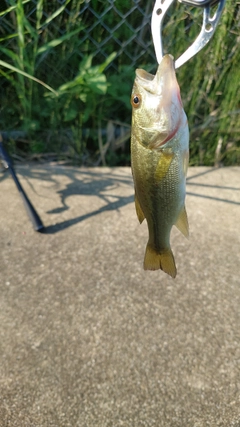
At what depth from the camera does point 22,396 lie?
4.49 ft

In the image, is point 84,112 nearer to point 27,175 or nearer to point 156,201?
point 27,175

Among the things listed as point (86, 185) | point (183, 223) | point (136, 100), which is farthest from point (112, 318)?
point (86, 185)

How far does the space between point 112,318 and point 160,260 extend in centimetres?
59

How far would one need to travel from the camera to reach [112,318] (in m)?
1.66

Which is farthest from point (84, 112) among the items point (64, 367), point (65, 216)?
point (64, 367)

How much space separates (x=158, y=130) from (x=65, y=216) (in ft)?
4.55

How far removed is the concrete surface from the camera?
136cm

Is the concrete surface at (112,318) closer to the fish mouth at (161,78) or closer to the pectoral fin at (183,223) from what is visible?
the pectoral fin at (183,223)

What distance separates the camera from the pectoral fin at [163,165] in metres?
0.98

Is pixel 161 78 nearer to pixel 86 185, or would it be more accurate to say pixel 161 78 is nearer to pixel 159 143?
pixel 159 143

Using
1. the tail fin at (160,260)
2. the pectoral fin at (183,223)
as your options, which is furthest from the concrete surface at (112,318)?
the pectoral fin at (183,223)

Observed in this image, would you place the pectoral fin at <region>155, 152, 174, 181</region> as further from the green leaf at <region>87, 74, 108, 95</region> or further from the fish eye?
the green leaf at <region>87, 74, 108, 95</region>

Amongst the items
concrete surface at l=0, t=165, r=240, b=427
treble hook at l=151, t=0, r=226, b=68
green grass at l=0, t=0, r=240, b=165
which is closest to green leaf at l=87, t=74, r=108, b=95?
green grass at l=0, t=0, r=240, b=165

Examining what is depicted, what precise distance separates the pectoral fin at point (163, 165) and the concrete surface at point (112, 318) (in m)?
0.83
